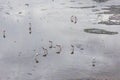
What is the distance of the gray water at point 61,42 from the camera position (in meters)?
41.3

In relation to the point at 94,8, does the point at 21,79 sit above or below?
below

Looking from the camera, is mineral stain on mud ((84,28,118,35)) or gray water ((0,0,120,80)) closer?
gray water ((0,0,120,80))

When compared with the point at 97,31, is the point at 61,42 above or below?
below

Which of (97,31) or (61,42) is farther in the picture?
(97,31)

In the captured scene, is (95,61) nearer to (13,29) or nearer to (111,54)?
(111,54)

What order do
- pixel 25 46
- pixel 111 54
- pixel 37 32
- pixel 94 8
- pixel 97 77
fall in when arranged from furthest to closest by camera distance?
pixel 94 8, pixel 37 32, pixel 25 46, pixel 111 54, pixel 97 77

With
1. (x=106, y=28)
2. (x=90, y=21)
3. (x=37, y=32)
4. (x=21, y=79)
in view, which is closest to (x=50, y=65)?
(x=21, y=79)

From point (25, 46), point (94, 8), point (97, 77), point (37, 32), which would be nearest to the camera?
point (97, 77)

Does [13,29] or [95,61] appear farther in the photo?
[13,29]

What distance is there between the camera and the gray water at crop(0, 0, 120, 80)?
41.3 metres

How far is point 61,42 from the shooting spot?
174 ft

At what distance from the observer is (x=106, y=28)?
201 ft

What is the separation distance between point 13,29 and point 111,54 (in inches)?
895

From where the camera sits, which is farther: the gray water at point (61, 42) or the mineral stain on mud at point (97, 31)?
the mineral stain on mud at point (97, 31)
